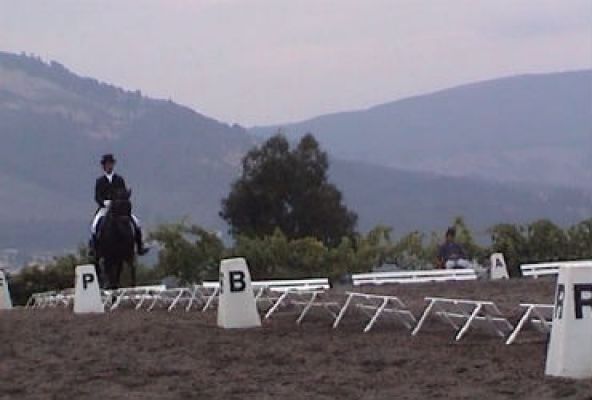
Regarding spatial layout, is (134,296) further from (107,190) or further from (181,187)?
(181,187)

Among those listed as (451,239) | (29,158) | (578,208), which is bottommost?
(451,239)

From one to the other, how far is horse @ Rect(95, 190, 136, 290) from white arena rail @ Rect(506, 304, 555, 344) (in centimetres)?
1028

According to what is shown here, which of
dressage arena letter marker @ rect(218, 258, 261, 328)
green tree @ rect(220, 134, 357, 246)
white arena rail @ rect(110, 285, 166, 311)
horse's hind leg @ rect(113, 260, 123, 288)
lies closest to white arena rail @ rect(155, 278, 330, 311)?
white arena rail @ rect(110, 285, 166, 311)

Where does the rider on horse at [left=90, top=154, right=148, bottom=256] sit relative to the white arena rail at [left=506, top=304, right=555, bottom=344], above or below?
above

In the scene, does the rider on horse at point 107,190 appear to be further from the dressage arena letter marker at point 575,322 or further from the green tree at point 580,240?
the green tree at point 580,240

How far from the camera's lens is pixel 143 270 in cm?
4788

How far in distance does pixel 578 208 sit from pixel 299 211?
83.6 meters

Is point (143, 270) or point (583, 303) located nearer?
point (583, 303)

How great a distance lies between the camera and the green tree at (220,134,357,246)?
61344 mm

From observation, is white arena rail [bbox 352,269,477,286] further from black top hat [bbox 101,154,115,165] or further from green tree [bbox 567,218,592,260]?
green tree [bbox 567,218,592,260]

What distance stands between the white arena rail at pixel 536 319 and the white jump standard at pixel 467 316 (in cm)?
26

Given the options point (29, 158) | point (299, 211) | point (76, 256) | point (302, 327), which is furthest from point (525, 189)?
point (302, 327)

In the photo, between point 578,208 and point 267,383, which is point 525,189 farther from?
point 267,383

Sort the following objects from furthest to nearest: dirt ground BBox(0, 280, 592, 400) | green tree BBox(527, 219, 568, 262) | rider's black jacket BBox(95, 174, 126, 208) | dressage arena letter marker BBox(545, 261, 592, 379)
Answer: green tree BBox(527, 219, 568, 262) → rider's black jacket BBox(95, 174, 126, 208) → dirt ground BBox(0, 280, 592, 400) → dressage arena letter marker BBox(545, 261, 592, 379)
